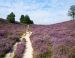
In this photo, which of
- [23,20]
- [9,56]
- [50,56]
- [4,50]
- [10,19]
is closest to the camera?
[50,56]

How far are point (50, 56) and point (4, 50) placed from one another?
20.0 ft

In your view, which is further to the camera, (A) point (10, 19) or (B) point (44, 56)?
(A) point (10, 19)

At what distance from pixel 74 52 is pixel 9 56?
6.48 meters

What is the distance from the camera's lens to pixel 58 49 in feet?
70.9

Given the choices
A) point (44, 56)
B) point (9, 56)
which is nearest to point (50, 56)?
point (44, 56)

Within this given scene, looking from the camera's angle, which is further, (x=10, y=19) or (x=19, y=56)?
(x=10, y=19)

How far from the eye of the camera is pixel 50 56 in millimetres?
21016

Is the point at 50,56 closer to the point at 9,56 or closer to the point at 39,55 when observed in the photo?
the point at 39,55

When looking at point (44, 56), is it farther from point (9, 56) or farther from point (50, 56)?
point (9, 56)

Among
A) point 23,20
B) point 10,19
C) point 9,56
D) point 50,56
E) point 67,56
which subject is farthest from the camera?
point 23,20

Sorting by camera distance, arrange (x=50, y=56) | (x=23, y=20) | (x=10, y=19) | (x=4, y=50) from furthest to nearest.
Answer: (x=23, y=20) < (x=10, y=19) < (x=4, y=50) < (x=50, y=56)

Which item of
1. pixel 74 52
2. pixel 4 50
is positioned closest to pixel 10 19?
pixel 4 50

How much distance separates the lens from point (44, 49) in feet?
76.9

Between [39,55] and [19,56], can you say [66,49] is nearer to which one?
[39,55]
